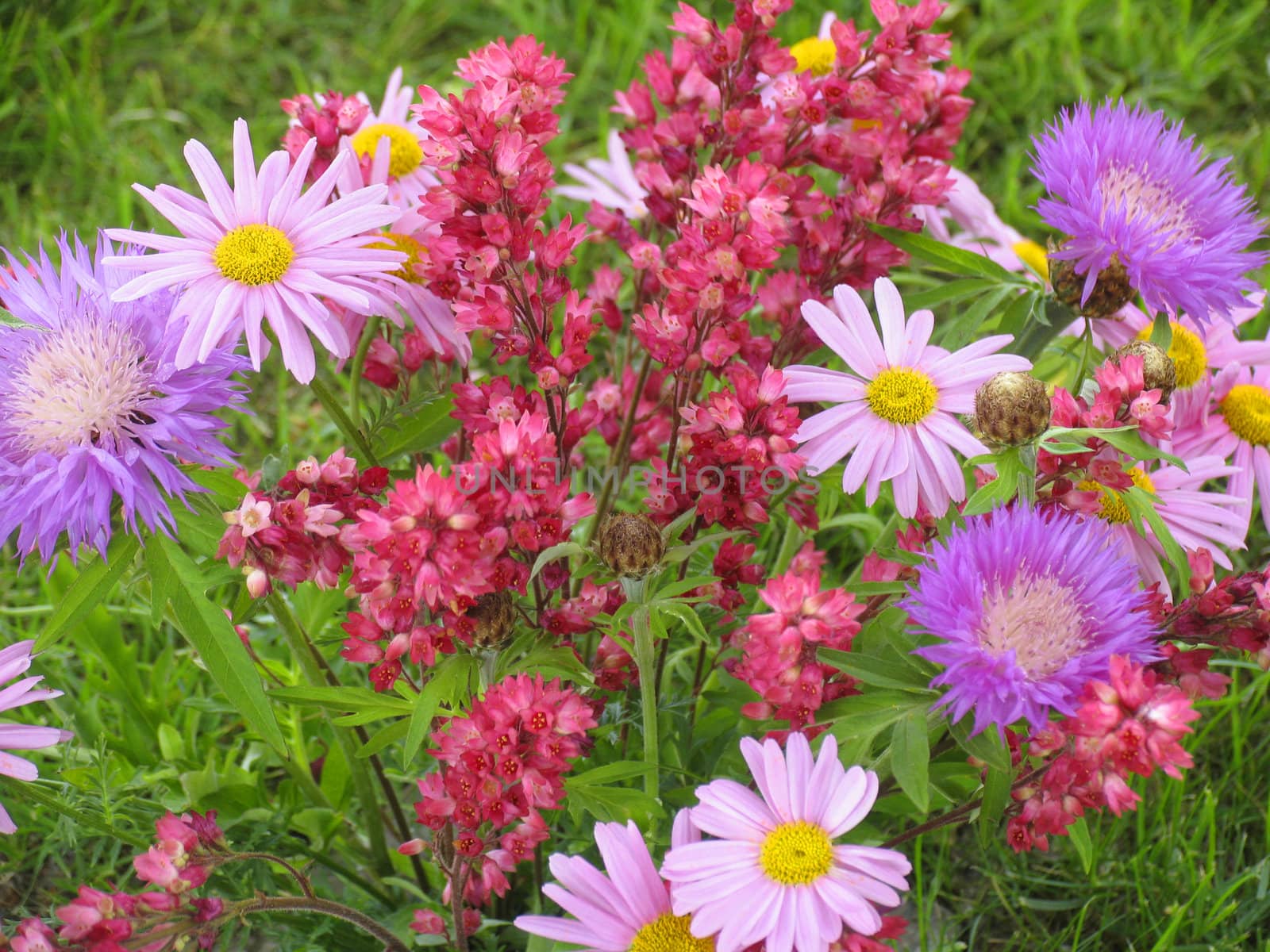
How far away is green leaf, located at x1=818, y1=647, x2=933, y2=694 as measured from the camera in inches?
51.4

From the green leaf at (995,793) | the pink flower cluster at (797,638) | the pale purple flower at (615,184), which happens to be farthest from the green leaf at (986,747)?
the pale purple flower at (615,184)

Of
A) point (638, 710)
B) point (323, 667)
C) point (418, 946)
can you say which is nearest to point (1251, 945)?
point (638, 710)

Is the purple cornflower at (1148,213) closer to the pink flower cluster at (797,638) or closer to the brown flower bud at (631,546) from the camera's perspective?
the pink flower cluster at (797,638)

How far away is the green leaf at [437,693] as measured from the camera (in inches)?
50.1

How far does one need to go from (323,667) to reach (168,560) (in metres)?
0.42

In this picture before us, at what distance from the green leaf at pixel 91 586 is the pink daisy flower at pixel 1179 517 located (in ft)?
3.55

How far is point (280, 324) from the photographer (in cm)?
135

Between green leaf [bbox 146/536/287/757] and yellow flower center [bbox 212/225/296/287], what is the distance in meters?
0.30

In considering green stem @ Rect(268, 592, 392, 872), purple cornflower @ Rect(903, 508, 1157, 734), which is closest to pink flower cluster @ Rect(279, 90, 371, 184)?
green stem @ Rect(268, 592, 392, 872)

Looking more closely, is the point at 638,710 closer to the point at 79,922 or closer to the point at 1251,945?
the point at 79,922

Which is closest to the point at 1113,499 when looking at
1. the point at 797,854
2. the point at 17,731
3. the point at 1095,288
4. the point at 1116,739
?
the point at 1095,288

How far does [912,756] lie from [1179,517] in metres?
0.57

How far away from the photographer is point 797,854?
4.11 ft

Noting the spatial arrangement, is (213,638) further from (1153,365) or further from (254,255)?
(1153,365)
